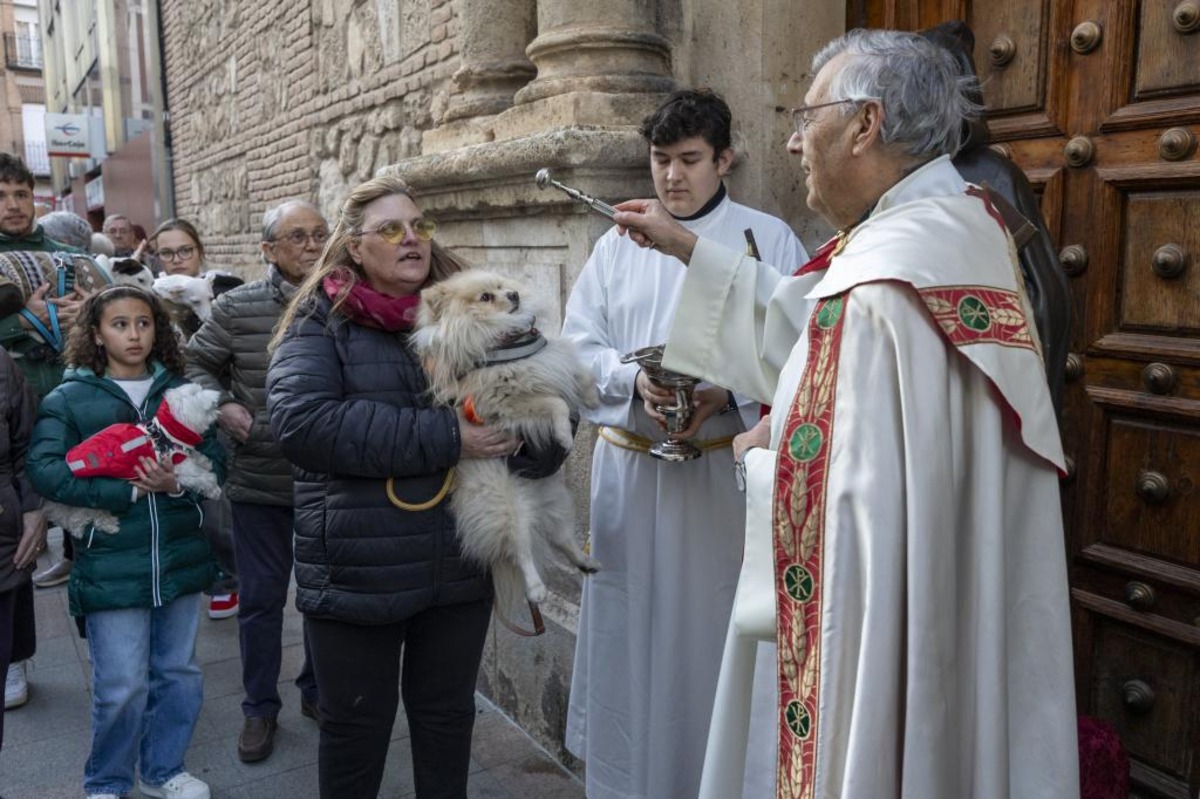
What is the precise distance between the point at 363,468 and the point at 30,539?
1552 mm

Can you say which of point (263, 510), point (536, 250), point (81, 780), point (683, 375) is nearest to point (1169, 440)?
point (683, 375)

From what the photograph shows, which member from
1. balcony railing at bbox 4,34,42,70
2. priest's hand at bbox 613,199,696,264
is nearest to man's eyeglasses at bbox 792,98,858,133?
priest's hand at bbox 613,199,696,264

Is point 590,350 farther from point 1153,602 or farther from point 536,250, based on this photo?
point 1153,602

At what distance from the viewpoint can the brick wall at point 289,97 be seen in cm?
599

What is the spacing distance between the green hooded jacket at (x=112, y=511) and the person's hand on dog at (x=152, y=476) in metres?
0.04

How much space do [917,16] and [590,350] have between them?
1601 millimetres

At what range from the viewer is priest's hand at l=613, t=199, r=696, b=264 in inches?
97.0

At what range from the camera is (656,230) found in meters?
2.47


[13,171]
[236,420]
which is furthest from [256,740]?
[13,171]

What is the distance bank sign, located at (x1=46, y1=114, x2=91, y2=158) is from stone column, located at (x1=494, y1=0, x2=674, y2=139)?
2629 cm

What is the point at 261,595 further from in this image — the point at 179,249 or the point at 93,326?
the point at 179,249

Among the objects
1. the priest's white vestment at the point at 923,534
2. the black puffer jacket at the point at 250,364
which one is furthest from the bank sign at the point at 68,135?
the priest's white vestment at the point at 923,534

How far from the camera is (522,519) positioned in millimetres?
2615

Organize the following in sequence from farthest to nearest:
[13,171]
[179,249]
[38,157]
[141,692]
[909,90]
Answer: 1. [38,157]
2. [179,249]
3. [13,171]
4. [141,692]
5. [909,90]
